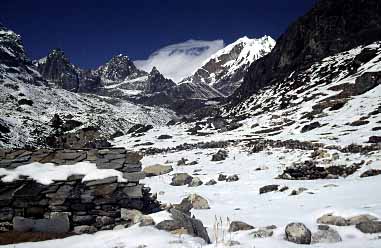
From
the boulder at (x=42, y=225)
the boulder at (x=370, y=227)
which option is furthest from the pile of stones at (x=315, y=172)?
the boulder at (x=42, y=225)

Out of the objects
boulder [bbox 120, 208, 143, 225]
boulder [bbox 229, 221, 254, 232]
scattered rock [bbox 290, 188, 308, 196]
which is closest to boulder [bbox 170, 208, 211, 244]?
boulder [bbox 229, 221, 254, 232]

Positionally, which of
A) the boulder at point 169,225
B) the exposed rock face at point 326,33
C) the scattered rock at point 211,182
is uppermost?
the exposed rock face at point 326,33

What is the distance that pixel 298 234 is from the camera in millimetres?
8789

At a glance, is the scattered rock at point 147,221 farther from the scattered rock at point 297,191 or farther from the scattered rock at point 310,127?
the scattered rock at point 310,127

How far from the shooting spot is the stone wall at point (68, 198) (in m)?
11.4

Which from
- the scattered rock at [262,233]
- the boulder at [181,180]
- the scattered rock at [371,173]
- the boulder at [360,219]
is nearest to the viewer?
the scattered rock at [262,233]

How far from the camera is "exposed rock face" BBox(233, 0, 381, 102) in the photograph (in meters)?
122

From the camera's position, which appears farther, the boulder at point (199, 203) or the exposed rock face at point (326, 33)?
the exposed rock face at point (326, 33)

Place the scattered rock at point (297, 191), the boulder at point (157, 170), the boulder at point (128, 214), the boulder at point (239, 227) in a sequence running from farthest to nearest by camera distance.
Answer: the boulder at point (157, 170), the scattered rock at point (297, 191), the boulder at point (128, 214), the boulder at point (239, 227)

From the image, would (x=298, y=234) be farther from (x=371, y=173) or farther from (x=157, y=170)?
(x=157, y=170)

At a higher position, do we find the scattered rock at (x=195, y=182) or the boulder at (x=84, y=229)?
the scattered rock at (x=195, y=182)

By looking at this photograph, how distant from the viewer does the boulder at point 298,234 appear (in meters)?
8.70

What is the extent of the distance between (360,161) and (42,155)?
1636 cm

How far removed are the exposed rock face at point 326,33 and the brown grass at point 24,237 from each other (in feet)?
387
